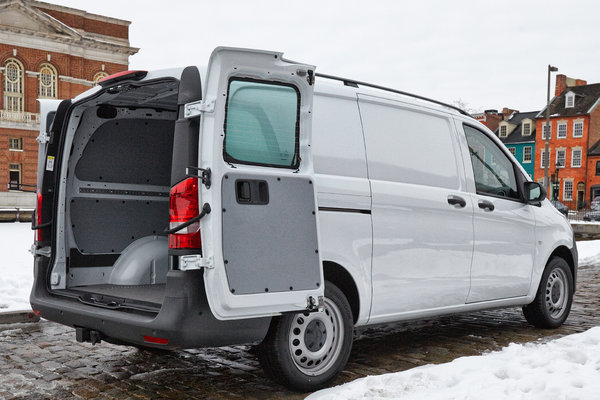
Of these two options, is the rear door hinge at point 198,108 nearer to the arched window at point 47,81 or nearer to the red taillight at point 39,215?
the red taillight at point 39,215

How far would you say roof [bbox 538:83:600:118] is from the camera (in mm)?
66500

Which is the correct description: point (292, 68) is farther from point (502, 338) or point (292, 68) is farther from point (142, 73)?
point (502, 338)

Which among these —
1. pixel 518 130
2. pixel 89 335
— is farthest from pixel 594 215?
pixel 89 335

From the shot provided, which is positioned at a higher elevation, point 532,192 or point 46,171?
point 46,171

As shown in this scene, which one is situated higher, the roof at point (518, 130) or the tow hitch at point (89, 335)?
the roof at point (518, 130)

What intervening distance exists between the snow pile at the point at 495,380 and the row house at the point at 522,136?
68025 mm

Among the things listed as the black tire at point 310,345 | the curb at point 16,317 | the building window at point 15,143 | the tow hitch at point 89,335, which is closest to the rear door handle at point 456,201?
the black tire at point 310,345

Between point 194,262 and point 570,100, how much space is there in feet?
233

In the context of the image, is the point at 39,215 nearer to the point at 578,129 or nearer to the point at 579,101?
the point at 578,129

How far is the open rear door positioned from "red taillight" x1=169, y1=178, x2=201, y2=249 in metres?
0.07

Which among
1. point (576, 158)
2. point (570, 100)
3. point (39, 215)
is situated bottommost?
point (39, 215)

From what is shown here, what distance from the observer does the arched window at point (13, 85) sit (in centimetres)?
4772

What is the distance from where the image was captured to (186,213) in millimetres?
3980

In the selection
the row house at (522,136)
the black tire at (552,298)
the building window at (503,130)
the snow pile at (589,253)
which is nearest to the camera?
the black tire at (552,298)
